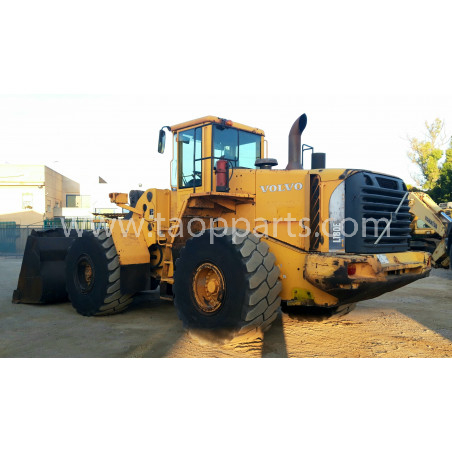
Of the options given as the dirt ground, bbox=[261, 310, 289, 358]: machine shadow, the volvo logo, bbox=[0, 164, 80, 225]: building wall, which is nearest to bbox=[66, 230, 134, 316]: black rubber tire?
the dirt ground

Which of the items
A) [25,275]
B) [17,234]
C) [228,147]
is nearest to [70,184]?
[17,234]

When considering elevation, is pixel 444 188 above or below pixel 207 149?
above

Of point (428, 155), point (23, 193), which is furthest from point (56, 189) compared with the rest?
point (428, 155)

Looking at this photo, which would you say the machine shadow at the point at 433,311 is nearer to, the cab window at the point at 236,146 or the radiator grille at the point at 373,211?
the radiator grille at the point at 373,211

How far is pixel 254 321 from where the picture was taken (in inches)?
188

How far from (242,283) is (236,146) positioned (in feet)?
8.32

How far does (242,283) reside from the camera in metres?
4.72

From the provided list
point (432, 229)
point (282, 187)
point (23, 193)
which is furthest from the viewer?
point (23, 193)

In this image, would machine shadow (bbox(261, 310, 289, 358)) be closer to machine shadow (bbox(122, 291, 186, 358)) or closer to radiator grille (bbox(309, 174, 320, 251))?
machine shadow (bbox(122, 291, 186, 358))

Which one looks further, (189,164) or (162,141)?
(162,141)

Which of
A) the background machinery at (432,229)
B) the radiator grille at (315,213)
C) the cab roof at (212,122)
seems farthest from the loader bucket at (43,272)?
the background machinery at (432,229)

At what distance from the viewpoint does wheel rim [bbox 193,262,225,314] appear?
199 inches

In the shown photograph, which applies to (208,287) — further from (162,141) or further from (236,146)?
(162,141)

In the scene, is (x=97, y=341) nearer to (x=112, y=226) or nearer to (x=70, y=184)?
(x=112, y=226)
